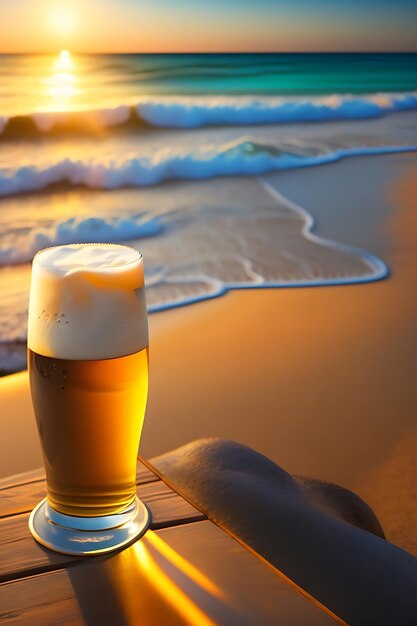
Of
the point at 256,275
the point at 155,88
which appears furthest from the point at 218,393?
the point at 155,88

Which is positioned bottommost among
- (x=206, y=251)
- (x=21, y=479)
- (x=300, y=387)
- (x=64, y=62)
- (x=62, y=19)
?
(x=300, y=387)

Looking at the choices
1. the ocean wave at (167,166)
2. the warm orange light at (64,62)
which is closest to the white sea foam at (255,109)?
the ocean wave at (167,166)

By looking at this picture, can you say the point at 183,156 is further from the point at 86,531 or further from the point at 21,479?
the point at 86,531

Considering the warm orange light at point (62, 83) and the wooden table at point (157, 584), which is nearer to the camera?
the wooden table at point (157, 584)

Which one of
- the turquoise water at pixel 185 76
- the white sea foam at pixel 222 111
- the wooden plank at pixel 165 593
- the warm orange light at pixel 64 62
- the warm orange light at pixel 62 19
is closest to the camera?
the wooden plank at pixel 165 593

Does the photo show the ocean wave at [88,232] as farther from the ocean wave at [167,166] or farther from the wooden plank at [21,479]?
the wooden plank at [21,479]

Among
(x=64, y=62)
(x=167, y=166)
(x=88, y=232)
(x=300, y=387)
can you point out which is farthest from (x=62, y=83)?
(x=300, y=387)
